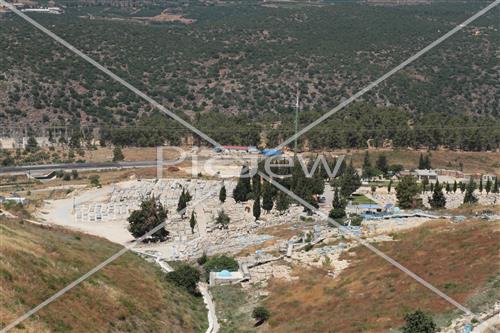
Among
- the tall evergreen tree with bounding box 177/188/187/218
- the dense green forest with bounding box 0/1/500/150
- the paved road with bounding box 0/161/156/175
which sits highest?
the dense green forest with bounding box 0/1/500/150

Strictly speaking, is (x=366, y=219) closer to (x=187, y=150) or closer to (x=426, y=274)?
(x=426, y=274)

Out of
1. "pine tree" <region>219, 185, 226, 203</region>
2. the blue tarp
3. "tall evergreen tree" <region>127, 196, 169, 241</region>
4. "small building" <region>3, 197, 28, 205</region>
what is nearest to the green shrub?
"tall evergreen tree" <region>127, 196, 169, 241</region>

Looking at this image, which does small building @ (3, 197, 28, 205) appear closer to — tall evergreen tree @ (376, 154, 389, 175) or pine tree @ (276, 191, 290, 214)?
pine tree @ (276, 191, 290, 214)

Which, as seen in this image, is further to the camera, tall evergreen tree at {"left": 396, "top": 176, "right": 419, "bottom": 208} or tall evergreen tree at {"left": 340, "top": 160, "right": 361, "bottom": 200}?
tall evergreen tree at {"left": 340, "top": 160, "right": 361, "bottom": 200}

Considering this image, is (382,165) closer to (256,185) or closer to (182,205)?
(256,185)

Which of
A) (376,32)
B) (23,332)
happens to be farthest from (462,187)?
(376,32)

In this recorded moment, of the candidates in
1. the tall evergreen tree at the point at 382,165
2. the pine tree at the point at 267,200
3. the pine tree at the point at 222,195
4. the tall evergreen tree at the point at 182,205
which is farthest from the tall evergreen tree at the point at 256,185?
the tall evergreen tree at the point at 382,165

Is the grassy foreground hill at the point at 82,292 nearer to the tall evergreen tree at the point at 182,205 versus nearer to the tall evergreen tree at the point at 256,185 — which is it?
the tall evergreen tree at the point at 256,185

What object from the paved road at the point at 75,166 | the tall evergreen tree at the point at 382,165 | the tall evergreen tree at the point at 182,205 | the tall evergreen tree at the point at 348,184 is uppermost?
the tall evergreen tree at the point at 348,184
